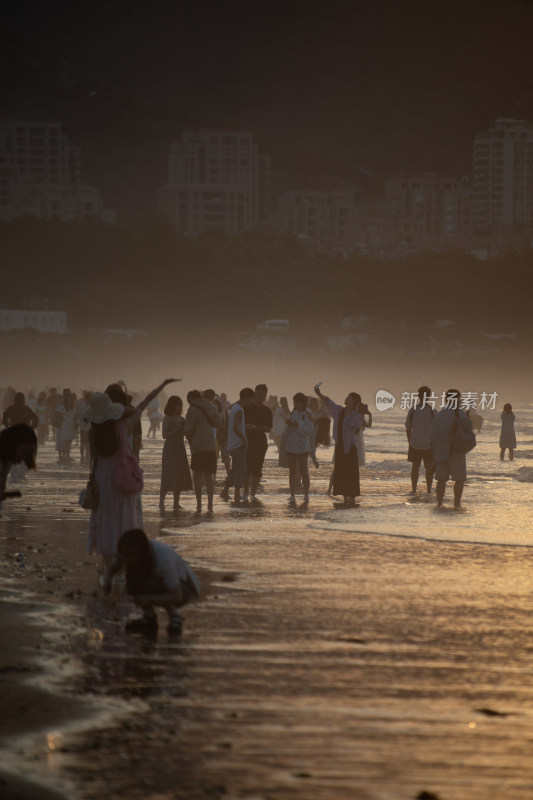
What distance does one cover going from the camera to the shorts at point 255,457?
1694 cm

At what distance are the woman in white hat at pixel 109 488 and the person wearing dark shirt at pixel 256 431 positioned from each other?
23.4ft

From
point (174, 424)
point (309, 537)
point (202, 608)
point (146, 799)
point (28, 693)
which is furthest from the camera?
point (174, 424)

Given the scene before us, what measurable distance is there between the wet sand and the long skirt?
5396 millimetres

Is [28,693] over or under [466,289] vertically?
under

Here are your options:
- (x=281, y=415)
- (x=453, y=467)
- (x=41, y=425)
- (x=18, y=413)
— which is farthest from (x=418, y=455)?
(x=41, y=425)

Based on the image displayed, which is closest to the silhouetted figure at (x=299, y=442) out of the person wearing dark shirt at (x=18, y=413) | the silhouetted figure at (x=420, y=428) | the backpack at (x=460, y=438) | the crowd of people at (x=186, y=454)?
the crowd of people at (x=186, y=454)

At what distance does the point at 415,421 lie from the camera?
17891mm

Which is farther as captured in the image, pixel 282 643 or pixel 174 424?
pixel 174 424

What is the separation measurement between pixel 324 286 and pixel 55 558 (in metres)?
133

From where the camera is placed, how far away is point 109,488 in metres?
9.28

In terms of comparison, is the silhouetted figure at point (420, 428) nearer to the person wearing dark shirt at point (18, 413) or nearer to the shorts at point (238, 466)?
the shorts at point (238, 466)

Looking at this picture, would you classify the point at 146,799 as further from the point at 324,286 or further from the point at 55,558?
the point at 324,286

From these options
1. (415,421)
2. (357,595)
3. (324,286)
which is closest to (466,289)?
(324,286)

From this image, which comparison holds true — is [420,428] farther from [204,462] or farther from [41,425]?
[41,425]
